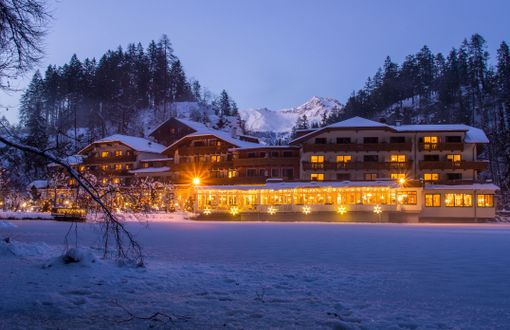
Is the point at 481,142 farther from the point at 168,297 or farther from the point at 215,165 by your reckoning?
the point at 168,297

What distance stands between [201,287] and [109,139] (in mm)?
62513

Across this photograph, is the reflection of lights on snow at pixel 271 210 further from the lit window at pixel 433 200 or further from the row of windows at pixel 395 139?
the lit window at pixel 433 200

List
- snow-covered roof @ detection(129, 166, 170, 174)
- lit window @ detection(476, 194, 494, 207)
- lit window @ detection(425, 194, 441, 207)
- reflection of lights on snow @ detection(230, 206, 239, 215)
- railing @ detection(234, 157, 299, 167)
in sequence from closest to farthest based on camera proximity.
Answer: lit window @ detection(476, 194, 494, 207) → lit window @ detection(425, 194, 441, 207) → reflection of lights on snow @ detection(230, 206, 239, 215) → railing @ detection(234, 157, 299, 167) → snow-covered roof @ detection(129, 166, 170, 174)

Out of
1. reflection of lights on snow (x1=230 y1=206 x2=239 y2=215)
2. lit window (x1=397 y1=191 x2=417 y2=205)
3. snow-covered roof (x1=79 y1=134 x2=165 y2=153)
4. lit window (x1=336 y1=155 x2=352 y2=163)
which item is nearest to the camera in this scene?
lit window (x1=397 y1=191 x2=417 y2=205)

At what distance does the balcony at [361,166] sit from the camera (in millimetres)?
51594

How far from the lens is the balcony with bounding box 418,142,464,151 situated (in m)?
51.4

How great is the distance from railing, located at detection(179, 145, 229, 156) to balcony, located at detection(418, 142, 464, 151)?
23.9 m

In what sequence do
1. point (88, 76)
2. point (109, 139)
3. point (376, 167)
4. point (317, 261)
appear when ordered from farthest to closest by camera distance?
point (88, 76) < point (109, 139) < point (376, 167) < point (317, 261)

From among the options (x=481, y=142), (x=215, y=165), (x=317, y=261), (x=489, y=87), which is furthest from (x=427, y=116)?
(x=317, y=261)

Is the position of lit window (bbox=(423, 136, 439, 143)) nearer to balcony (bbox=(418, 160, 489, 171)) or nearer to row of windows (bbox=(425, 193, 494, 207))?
balcony (bbox=(418, 160, 489, 171))

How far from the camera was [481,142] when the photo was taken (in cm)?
5109

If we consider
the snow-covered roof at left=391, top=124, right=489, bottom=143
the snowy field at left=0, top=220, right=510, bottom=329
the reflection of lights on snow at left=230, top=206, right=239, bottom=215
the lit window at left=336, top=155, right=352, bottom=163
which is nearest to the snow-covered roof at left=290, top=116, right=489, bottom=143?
the snow-covered roof at left=391, top=124, right=489, bottom=143

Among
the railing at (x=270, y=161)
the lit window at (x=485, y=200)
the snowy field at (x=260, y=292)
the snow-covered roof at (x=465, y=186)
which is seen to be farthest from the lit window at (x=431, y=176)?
the snowy field at (x=260, y=292)

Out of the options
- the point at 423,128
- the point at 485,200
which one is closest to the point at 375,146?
the point at 423,128
